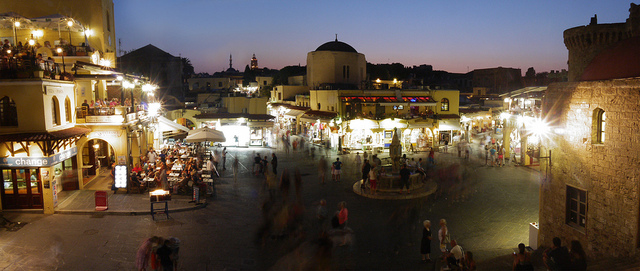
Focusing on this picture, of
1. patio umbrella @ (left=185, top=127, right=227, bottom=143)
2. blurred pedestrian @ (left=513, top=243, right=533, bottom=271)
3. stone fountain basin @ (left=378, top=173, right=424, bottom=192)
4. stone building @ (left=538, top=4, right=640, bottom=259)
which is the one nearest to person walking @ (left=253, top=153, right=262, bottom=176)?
patio umbrella @ (left=185, top=127, right=227, bottom=143)

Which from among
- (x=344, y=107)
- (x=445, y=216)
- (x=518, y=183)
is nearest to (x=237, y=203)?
(x=445, y=216)

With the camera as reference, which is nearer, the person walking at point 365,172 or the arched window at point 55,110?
the arched window at point 55,110

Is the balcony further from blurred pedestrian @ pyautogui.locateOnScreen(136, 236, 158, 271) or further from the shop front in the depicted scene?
blurred pedestrian @ pyautogui.locateOnScreen(136, 236, 158, 271)

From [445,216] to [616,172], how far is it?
580cm

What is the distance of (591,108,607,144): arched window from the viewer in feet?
28.0

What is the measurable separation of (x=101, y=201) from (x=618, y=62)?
15.7 meters

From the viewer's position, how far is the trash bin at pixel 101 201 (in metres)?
13.4

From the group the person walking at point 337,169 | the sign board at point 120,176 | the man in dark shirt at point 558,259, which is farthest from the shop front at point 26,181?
the man in dark shirt at point 558,259

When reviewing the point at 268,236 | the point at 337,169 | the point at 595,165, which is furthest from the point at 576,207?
the point at 337,169

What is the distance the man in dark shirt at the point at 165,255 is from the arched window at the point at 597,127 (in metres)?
9.38

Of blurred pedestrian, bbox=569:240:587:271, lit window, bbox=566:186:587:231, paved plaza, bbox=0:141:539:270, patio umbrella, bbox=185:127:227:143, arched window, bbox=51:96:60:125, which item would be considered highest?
arched window, bbox=51:96:60:125

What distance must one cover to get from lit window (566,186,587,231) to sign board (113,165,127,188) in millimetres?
15288

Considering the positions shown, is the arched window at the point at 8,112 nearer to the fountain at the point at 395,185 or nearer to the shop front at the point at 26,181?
the shop front at the point at 26,181

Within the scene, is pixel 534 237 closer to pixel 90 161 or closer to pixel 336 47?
pixel 90 161
